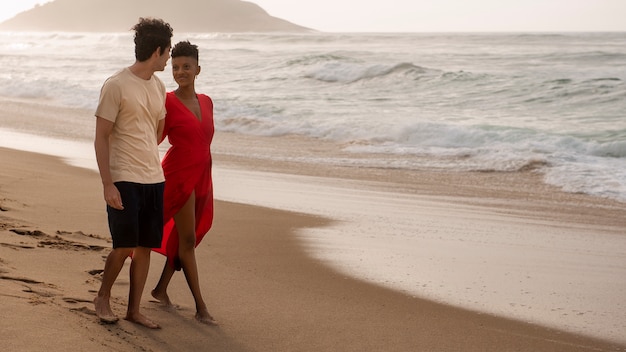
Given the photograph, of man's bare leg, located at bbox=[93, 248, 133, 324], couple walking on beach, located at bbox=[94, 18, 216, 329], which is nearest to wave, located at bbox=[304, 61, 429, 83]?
couple walking on beach, located at bbox=[94, 18, 216, 329]

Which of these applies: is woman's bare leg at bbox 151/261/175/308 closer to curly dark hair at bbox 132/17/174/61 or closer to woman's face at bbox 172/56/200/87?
woman's face at bbox 172/56/200/87

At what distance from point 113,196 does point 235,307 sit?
1.32 m

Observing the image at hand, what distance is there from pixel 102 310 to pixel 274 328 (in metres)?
0.94

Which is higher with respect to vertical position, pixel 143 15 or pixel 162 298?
pixel 162 298

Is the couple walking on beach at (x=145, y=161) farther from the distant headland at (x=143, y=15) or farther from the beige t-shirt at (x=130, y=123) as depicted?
the distant headland at (x=143, y=15)

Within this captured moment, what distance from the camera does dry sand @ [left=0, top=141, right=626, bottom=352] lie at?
3.94 metres

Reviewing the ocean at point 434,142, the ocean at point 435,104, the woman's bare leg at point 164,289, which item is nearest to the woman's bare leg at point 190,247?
the woman's bare leg at point 164,289

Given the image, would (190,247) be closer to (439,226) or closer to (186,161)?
(186,161)

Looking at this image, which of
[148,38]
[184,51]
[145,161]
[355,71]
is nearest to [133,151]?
[145,161]

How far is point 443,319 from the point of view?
4.91 meters

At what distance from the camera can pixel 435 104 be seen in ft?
68.0

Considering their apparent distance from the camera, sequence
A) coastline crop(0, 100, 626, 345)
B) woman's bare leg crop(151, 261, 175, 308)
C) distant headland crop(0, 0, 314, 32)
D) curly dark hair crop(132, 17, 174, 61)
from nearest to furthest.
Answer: curly dark hair crop(132, 17, 174, 61) < woman's bare leg crop(151, 261, 175, 308) < coastline crop(0, 100, 626, 345) < distant headland crop(0, 0, 314, 32)

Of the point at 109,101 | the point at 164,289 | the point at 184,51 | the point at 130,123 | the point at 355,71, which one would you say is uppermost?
the point at 184,51

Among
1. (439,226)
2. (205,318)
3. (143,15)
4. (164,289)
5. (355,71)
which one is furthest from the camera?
(143,15)
